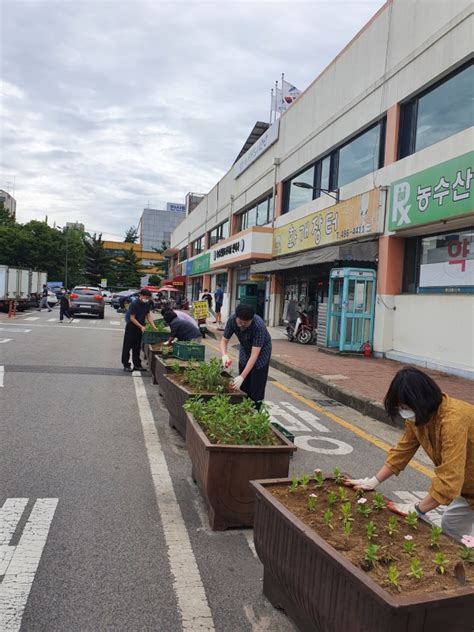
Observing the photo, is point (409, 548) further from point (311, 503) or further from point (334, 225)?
point (334, 225)

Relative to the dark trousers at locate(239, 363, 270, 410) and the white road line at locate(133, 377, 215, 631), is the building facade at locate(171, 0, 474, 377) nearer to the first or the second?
the dark trousers at locate(239, 363, 270, 410)

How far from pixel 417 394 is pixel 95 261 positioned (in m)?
101

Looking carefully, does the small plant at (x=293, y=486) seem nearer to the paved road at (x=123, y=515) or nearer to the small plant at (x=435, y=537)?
the paved road at (x=123, y=515)

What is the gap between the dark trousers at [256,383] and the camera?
5949mm

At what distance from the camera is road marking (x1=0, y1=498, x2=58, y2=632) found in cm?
279

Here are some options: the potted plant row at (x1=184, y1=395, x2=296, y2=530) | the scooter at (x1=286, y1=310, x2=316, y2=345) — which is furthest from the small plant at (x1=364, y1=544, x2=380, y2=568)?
the scooter at (x1=286, y1=310, x2=316, y2=345)

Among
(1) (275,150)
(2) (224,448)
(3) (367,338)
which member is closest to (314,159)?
(1) (275,150)

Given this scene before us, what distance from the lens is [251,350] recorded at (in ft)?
19.3

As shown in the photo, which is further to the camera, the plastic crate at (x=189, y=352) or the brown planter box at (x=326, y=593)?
the plastic crate at (x=189, y=352)

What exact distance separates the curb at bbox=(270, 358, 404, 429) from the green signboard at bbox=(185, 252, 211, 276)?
2458cm

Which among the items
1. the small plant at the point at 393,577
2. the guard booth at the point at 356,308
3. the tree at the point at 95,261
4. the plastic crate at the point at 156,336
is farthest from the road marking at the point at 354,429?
the tree at the point at 95,261

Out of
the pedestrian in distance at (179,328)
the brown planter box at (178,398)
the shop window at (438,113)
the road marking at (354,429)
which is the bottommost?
the road marking at (354,429)

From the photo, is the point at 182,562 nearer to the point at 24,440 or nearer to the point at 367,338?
the point at 24,440

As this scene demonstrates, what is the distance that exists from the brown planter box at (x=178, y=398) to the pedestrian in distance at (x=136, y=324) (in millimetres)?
3859
